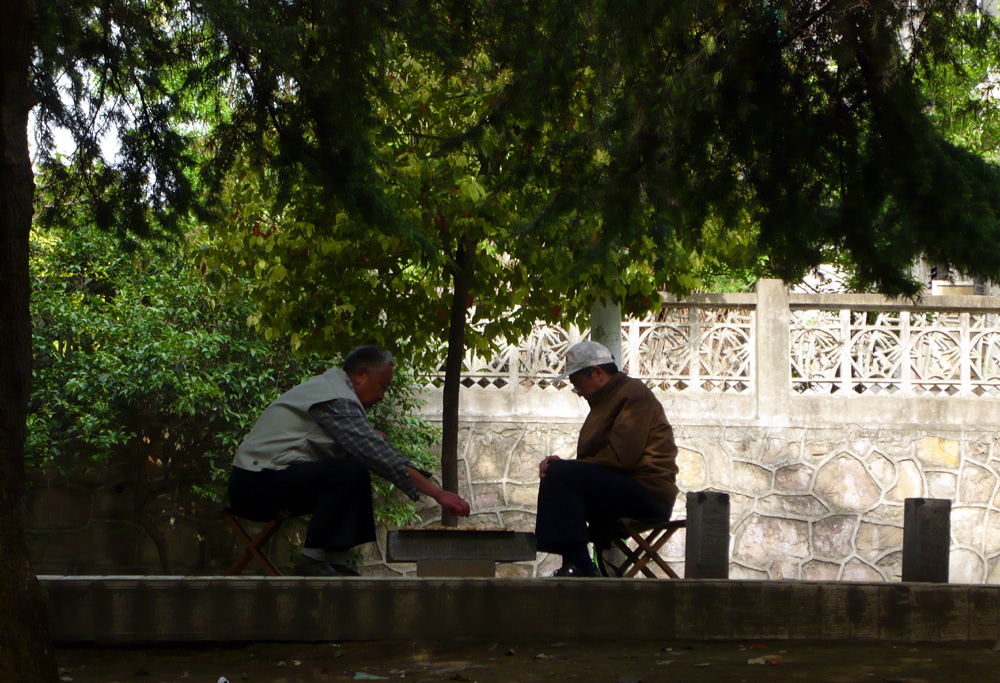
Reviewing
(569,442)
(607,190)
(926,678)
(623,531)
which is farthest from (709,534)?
(569,442)

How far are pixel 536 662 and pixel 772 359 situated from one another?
208 inches

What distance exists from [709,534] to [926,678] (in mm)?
1359

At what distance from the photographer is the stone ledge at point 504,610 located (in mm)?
4785

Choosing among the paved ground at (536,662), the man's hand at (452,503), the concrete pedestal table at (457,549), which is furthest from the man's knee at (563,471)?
the paved ground at (536,662)

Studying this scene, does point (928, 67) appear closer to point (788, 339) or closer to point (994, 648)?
point (994, 648)

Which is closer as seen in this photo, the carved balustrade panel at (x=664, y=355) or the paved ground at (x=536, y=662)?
the paved ground at (x=536, y=662)

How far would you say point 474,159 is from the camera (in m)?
7.04

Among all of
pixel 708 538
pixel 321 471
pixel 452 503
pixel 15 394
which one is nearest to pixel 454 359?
pixel 321 471

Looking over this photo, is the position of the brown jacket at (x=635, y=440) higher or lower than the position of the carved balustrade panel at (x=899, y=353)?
lower

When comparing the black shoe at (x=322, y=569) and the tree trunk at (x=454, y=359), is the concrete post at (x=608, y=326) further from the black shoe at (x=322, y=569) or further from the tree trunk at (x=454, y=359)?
the black shoe at (x=322, y=569)

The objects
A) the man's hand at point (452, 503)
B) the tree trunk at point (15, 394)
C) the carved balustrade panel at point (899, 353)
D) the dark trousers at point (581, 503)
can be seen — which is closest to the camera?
the tree trunk at point (15, 394)

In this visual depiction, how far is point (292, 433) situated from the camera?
5293 millimetres

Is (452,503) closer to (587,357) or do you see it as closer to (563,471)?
(563,471)

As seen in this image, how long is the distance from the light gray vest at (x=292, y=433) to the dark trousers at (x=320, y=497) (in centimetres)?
5
